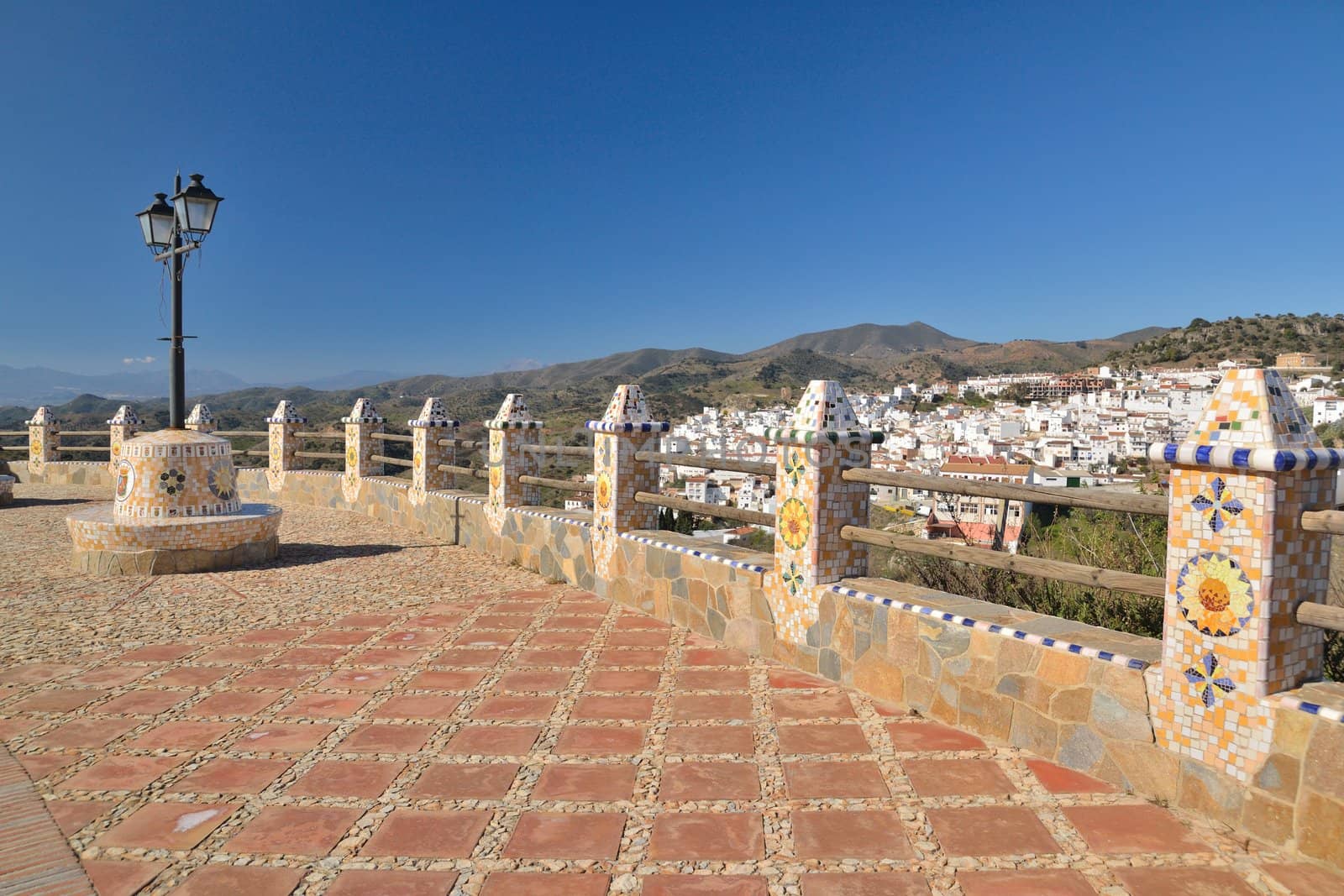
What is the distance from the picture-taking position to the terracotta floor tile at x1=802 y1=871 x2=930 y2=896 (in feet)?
7.80

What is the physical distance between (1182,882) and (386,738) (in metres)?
2.98

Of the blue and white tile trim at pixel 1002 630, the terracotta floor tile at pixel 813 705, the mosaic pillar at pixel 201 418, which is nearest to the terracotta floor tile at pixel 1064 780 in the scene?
the blue and white tile trim at pixel 1002 630

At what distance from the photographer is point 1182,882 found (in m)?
2.41

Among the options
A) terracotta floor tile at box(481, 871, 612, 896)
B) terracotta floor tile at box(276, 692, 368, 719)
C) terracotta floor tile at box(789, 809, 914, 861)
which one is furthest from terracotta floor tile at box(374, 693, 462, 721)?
terracotta floor tile at box(789, 809, 914, 861)

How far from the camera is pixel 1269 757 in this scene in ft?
8.46

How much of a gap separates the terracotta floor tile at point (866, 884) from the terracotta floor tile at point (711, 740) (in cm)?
90

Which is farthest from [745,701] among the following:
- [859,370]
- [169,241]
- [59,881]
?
[859,370]

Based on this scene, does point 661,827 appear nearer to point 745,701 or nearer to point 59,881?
point 745,701

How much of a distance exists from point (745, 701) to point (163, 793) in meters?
2.48

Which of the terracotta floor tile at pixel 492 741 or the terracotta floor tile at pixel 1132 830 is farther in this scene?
the terracotta floor tile at pixel 492 741

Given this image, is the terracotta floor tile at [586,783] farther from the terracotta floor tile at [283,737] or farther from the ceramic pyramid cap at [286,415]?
the ceramic pyramid cap at [286,415]

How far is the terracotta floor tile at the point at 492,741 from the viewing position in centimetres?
334

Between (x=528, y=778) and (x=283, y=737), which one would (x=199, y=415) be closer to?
(x=283, y=737)

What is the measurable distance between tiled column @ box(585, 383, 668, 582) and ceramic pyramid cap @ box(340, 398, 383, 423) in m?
6.18
